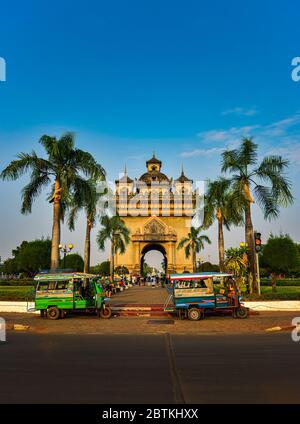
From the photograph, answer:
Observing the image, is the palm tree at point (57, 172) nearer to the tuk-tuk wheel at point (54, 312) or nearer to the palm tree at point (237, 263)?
the tuk-tuk wheel at point (54, 312)

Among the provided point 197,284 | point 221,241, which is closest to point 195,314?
point 197,284

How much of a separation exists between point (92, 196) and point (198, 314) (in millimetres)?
11458

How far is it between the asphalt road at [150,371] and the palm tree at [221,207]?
1402 cm

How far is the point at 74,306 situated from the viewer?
59.2 ft

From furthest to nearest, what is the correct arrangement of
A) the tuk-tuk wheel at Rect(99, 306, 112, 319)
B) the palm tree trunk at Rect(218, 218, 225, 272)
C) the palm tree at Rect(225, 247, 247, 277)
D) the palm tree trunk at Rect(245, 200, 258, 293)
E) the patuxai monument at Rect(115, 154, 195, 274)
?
the patuxai monument at Rect(115, 154, 195, 274) → the palm tree trunk at Rect(218, 218, 225, 272) → the palm tree at Rect(225, 247, 247, 277) → the palm tree trunk at Rect(245, 200, 258, 293) → the tuk-tuk wheel at Rect(99, 306, 112, 319)

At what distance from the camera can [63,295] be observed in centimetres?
1805

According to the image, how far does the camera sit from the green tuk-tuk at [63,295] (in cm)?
1798

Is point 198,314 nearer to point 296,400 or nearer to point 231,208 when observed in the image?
point 231,208

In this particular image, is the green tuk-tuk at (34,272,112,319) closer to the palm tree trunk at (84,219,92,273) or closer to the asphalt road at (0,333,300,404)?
the asphalt road at (0,333,300,404)

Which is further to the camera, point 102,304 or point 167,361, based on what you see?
point 102,304

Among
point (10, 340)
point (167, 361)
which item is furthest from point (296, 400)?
point (10, 340)

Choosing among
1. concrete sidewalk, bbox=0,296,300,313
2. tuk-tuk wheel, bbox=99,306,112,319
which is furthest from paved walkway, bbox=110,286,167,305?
tuk-tuk wheel, bbox=99,306,112,319

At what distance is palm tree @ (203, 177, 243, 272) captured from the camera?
83.4 ft

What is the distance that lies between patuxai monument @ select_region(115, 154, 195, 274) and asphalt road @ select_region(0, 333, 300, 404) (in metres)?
66.8
